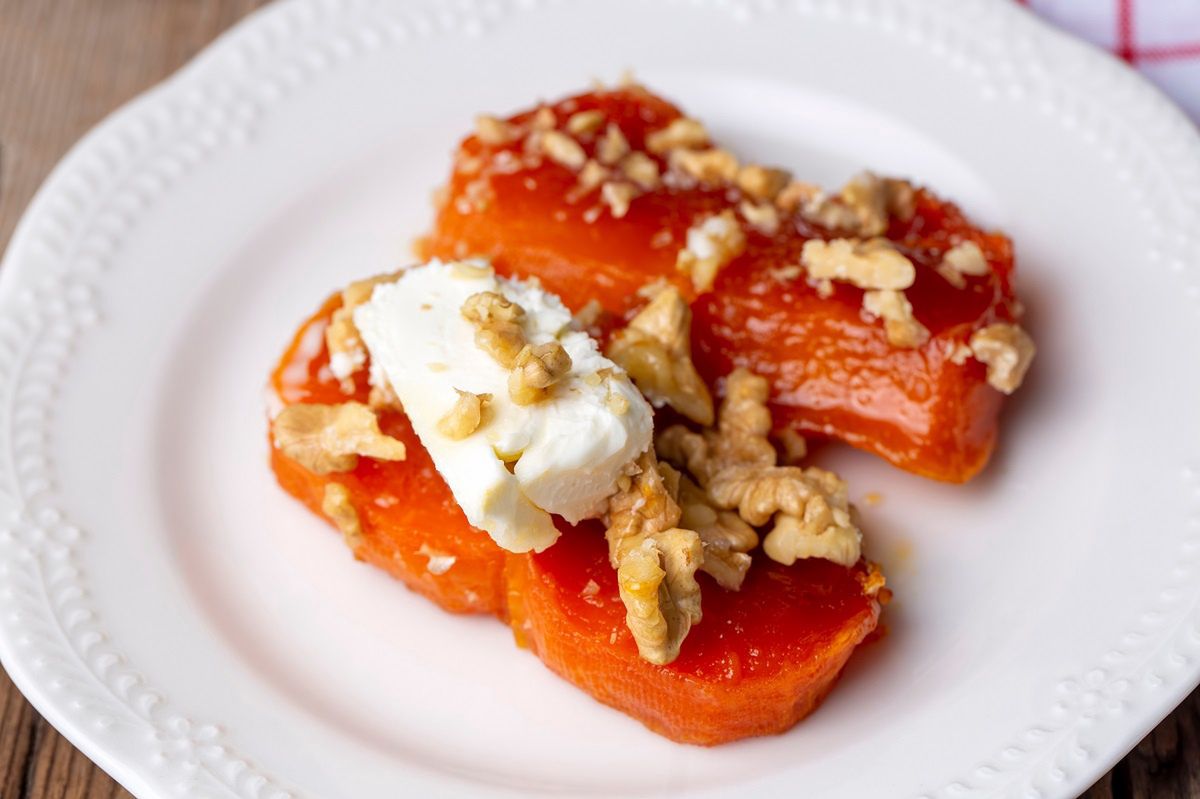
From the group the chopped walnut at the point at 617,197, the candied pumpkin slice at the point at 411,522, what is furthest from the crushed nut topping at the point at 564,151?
the candied pumpkin slice at the point at 411,522

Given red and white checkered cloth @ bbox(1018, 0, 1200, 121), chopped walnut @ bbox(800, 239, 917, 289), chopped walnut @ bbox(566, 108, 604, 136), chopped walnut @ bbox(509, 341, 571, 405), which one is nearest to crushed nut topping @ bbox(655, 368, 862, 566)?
chopped walnut @ bbox(800, 239, 917, 289)

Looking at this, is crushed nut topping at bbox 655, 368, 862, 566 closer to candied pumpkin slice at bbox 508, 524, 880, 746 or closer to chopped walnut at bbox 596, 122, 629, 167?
candied pumpkin slice at bbox 508, 524, 880, 746

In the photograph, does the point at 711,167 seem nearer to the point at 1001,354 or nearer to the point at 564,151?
the point at 564,151

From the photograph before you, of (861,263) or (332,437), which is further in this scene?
(861,263)

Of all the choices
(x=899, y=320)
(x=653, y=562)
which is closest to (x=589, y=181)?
(x=899, y=320)

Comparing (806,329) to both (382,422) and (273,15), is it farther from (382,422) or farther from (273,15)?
(273,15)

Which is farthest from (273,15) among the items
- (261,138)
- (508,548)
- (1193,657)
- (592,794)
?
(1193,657)
